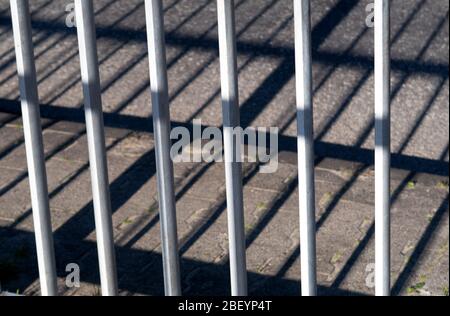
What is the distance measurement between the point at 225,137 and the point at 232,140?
2 centimetres

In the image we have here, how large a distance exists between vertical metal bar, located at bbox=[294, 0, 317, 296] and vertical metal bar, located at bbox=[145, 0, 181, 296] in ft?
1.24

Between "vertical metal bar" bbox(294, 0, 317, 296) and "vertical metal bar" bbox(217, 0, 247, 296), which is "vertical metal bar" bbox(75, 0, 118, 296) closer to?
"vertical metal bar" bbox(217, 0, 247, 296)

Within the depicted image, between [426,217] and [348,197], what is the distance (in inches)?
18.9

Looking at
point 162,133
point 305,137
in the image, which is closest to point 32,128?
point 162,133

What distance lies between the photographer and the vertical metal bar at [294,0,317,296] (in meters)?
2.51

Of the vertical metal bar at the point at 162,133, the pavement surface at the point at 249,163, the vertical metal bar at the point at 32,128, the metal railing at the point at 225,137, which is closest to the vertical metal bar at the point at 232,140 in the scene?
the metal railing at the point at 225,137

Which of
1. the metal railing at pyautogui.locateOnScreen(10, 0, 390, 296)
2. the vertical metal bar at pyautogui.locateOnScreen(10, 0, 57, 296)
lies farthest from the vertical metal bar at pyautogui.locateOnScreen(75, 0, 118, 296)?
the vertical metal bar at pyautogui.locateOnScreen(10, 0, 57, 296)

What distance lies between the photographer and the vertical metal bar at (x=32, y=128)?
9.26ft

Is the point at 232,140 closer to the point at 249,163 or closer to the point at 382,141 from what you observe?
the point at 382,141

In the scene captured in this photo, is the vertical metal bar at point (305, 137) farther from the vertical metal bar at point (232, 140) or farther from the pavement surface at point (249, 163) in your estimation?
the pavement surface at point (249, 163)

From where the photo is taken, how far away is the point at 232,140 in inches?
106

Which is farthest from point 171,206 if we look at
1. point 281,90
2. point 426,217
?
point 281,90

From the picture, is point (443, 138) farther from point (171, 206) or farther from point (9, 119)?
point (171, 206)

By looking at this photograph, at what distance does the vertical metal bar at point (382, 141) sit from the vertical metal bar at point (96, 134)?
2.58 feet
